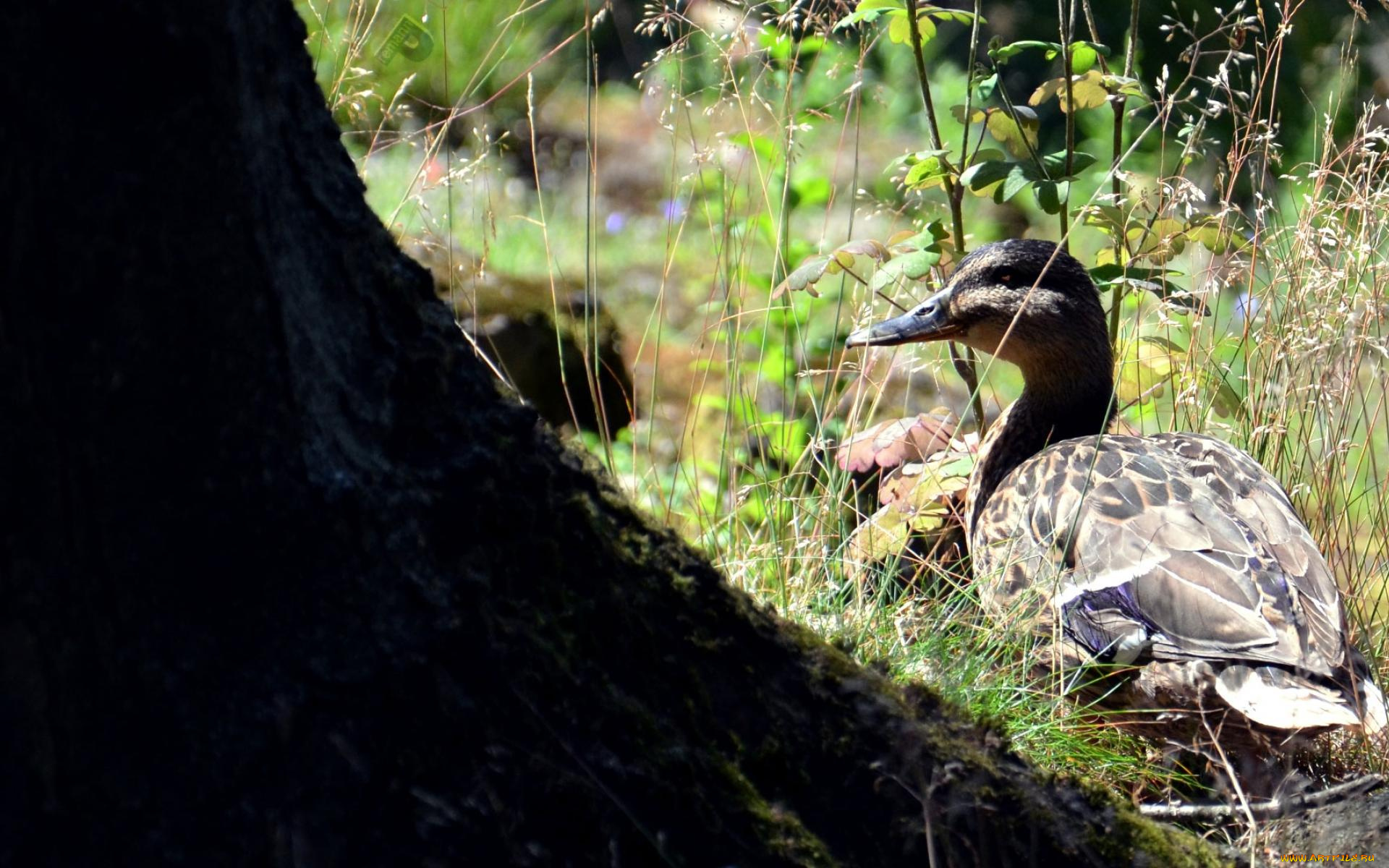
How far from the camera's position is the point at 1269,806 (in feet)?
7.67

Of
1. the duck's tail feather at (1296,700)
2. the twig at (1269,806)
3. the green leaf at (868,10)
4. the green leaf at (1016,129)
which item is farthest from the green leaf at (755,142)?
the twig at (1269,806)

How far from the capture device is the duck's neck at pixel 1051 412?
380cm

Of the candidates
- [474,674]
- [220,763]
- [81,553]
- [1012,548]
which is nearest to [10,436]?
[81,553]

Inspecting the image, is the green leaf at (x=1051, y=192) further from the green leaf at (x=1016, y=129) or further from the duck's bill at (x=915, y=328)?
the duck's bill at (x=915, y=328)

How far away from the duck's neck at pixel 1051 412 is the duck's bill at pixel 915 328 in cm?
33

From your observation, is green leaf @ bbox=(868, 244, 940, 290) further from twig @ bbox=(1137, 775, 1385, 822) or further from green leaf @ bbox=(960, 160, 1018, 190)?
twig @ bbox=(1137, 775, 1385, 822)

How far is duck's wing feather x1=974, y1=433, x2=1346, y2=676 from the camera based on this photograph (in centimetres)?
282

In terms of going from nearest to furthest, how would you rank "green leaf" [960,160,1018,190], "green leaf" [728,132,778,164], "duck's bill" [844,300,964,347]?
"green leaf" [960,160,1018,190]
"green leaf" [728,132,778,164]
"duck's bill" [844,300,964,347]

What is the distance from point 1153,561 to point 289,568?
2.21 m

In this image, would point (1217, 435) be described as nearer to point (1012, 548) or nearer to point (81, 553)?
point (1012, 548)

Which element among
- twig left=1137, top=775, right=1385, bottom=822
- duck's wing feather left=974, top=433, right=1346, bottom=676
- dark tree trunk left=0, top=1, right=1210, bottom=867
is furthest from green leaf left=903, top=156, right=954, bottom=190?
dark tree trunk left=0, top=1, right=1210, bottom=867

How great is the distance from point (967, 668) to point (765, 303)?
2.45m

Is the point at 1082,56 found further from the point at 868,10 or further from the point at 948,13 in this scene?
the point at 868,10

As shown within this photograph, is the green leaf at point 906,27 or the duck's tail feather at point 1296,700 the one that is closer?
the duck's tail feather at point 1296,700
